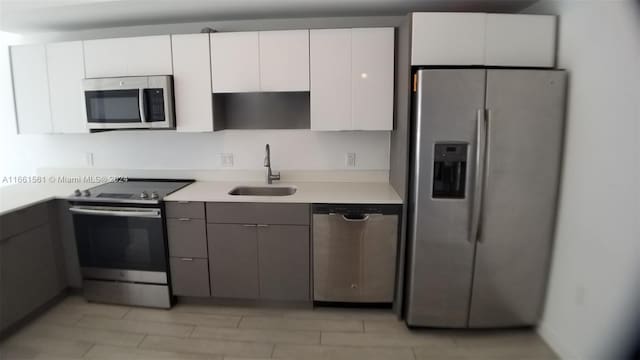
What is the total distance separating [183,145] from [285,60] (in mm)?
1236

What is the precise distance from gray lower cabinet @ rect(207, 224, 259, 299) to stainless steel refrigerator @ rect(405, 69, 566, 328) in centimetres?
111

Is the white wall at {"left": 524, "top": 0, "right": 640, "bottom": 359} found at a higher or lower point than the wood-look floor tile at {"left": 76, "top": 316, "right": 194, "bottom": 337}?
higher

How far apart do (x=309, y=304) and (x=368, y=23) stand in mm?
2228

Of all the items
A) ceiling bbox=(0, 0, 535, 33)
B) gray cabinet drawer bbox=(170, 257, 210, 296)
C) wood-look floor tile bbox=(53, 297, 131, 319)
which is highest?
ceiling bbox=(0, 0, 535, 33)

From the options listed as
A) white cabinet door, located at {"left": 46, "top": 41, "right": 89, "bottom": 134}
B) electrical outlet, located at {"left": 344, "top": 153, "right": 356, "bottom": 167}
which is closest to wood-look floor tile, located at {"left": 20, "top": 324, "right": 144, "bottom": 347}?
white cabinet door, located at {"left": 46, "top": 41, "right": 89, "bottom": 134}

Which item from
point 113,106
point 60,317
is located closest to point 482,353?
point 60,317

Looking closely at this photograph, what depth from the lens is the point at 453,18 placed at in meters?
2.18

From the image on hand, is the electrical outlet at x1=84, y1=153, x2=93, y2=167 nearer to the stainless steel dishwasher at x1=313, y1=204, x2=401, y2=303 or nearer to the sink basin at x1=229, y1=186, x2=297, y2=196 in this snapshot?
the sink basin at x1=229, y1=186, x2=297, y2=196

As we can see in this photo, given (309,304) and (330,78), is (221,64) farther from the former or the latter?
(309,304)

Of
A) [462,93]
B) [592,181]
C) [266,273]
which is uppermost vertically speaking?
[462,93]

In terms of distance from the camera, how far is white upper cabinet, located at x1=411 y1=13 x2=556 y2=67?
2.18 metres

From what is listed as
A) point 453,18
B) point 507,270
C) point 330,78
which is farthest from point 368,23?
point 507,270

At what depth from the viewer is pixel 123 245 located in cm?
267

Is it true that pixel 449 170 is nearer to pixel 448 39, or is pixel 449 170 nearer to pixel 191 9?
pixel 448 39
